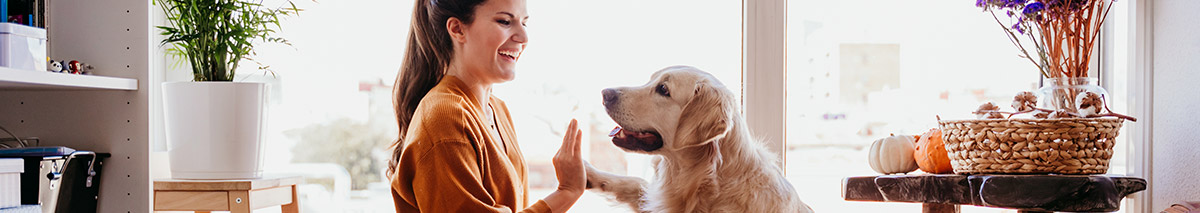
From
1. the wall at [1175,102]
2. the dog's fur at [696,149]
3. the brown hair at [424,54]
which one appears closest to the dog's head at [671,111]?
the dog's fur at [696,149]

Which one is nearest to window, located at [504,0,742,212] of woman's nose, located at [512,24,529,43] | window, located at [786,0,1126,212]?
window, located at [786,0,1126,212]

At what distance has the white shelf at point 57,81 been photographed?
1.52 meters

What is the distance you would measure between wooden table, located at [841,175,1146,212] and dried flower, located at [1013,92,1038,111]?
0.23 metres

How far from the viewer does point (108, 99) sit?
185 centimetres

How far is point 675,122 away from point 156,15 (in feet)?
6.25

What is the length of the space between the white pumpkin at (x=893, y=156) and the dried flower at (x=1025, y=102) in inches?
11.8

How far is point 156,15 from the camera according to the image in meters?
2.54

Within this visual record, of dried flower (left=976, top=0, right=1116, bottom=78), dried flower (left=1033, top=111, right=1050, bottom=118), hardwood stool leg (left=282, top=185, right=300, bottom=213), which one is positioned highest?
dried flower (left=976, top=0, right=1116, bottom=78)

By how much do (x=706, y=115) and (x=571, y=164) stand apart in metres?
0.26

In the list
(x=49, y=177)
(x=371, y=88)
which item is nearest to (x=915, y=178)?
(x=371, y=88)

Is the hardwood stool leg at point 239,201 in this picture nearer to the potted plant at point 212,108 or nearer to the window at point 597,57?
the potted plant at point 212,108

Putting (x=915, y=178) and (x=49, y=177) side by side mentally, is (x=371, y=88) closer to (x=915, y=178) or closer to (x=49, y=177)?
(x=49, y=177)

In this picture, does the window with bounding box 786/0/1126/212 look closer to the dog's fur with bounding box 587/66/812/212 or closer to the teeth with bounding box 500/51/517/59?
the dog's fur with bounding box 587/66/812/212

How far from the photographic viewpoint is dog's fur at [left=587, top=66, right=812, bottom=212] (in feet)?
4.72
